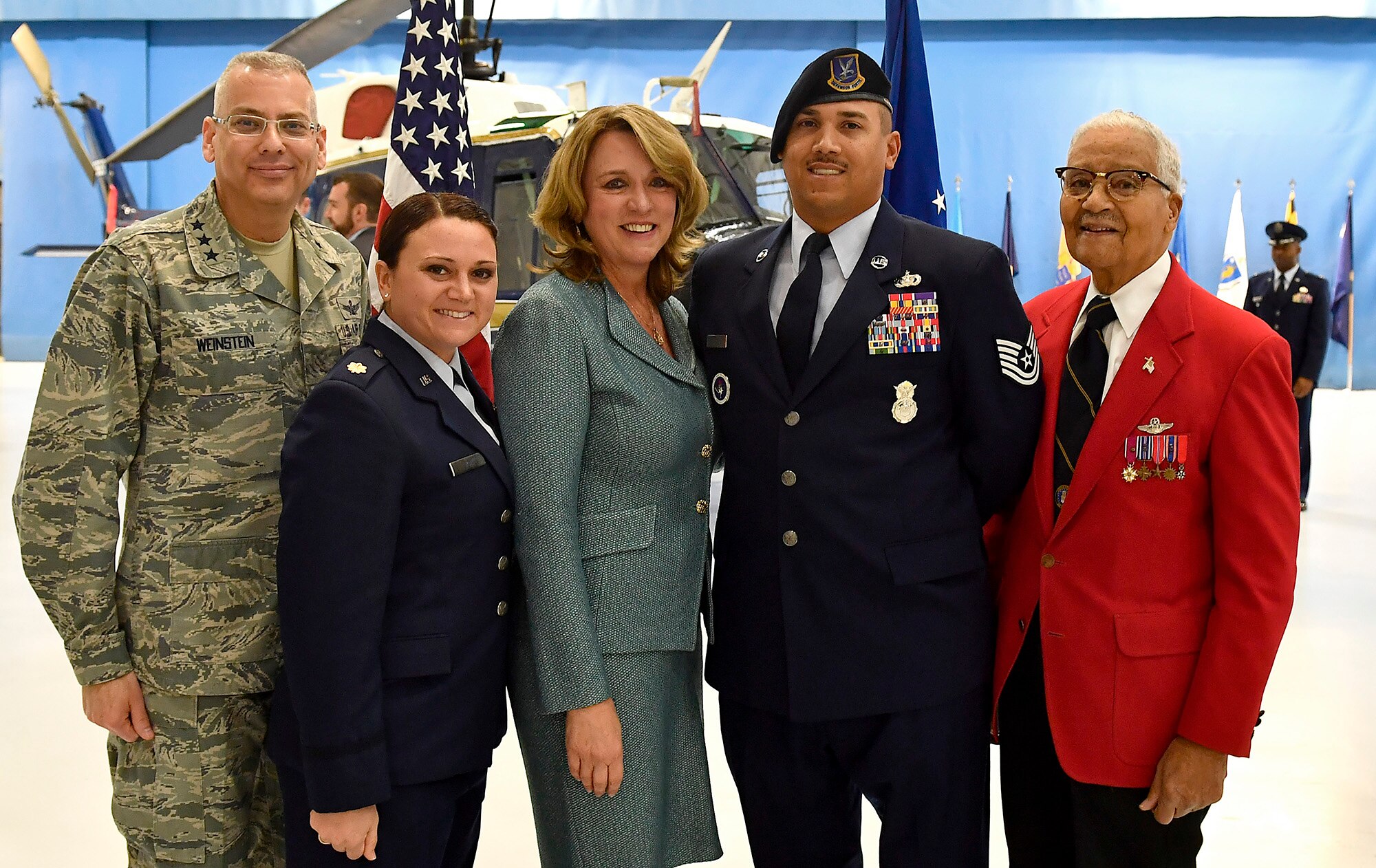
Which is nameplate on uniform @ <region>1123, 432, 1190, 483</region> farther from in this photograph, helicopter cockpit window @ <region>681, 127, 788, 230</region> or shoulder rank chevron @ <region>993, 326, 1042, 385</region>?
helicopter cockpit window @ <region>681, 127, 788, 230</region>

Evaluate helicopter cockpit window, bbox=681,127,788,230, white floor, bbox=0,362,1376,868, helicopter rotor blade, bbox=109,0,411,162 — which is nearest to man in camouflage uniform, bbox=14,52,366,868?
white floor, bbox=0,362,1376,868

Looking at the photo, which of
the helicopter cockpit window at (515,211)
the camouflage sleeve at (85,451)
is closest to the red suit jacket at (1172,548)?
the camouflage sleeve at (85,451)

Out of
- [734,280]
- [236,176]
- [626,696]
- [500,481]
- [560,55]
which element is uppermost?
[560,55]

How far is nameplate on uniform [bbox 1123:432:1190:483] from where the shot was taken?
1633 mm

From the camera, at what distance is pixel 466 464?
5.21 feet

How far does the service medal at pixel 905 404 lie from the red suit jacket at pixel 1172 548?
24cm

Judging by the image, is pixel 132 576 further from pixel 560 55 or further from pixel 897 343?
pixel 560 55

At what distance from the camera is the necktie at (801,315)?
1.76 m

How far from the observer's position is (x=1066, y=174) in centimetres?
179

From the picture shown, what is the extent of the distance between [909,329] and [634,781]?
2.76 ft

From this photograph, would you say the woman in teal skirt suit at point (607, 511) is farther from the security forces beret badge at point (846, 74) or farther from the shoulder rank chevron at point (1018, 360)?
the shoulder rank chevron at point (1018, 360)

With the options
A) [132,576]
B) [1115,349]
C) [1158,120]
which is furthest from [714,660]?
[1158,120]

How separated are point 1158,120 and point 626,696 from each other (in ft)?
47.9

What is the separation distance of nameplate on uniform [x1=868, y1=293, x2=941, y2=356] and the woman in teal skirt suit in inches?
11.8
